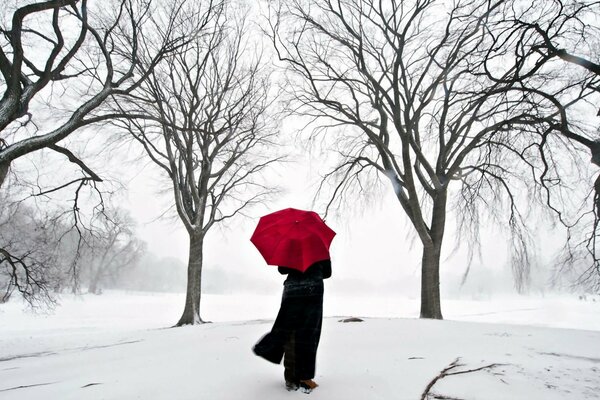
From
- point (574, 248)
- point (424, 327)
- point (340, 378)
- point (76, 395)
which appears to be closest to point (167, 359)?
point (76, 395)

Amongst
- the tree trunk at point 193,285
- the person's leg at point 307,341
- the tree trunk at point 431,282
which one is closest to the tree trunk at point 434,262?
the tree trunk at point 431,282

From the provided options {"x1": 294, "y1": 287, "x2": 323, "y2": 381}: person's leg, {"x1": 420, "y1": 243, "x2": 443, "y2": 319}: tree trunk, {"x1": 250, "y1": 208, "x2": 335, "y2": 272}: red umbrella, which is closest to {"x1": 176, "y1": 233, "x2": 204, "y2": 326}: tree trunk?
{"x1": 420, "y1": 243, "x2": 443, "y2": 319}: tree trunk

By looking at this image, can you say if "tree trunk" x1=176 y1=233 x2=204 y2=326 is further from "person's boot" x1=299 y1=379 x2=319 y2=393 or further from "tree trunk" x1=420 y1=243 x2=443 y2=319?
"person's boot" x1=299 y1=379 x2=319 y2=393

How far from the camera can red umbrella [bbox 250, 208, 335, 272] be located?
282 centimetres

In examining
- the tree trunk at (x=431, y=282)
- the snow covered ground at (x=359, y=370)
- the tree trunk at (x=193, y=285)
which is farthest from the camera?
the tree trunk at (x=193, y=285)

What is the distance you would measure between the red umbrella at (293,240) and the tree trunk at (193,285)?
895 cm

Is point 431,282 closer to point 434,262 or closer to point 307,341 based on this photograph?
point 434,262

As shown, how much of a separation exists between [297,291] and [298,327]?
0.30 m

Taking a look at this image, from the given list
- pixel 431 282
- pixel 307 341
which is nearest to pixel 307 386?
pixel 307 341

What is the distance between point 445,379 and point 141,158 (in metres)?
11.9

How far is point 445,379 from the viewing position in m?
3.04

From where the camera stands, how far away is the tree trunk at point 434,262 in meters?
9.20

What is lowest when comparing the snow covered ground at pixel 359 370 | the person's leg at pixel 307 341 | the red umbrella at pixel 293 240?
the snow covered ground at pixel 359 370

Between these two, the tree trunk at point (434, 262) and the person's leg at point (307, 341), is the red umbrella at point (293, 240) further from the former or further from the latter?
the tree trunk at point (434, 262)
